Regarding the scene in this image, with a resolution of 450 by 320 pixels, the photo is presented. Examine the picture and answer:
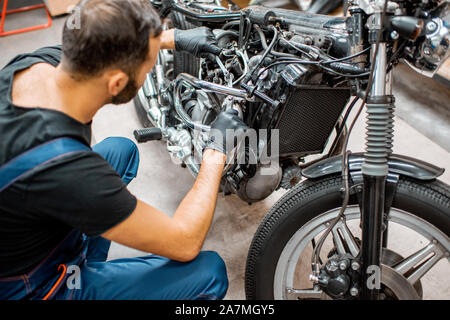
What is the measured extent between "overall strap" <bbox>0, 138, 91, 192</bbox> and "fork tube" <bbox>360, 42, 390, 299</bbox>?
82 cm

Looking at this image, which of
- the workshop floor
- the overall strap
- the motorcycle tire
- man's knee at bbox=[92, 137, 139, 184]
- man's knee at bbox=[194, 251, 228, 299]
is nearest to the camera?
the overall strap

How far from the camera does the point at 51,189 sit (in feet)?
3.21

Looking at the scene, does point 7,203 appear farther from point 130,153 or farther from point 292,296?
point 292,296

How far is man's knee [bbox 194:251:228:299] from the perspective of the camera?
1.33 m

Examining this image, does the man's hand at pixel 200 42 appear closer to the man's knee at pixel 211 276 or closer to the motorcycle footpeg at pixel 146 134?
the motorcycle footpeg at pixel 146 134

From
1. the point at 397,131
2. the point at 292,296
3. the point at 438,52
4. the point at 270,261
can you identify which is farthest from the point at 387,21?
the point at 397,131

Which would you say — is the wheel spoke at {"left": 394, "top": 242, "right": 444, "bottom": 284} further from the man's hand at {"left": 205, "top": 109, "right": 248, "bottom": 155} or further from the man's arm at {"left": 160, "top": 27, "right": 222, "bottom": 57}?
the man's arm at {"left": 160, "top": 27, "right": 222, "bottom": 57}

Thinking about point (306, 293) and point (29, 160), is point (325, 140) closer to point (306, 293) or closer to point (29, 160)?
point (306, 293)

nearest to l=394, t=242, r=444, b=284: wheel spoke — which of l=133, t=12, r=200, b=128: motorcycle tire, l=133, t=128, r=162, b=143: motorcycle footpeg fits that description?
l=133, t=128, r=162, b=143: motorcycle footpeg

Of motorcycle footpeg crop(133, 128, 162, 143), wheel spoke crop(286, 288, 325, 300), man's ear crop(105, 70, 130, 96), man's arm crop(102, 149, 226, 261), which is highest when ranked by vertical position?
man's ear crop(105, 70, 130, 96)

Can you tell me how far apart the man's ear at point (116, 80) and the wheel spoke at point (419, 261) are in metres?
1.06

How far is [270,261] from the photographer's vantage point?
4.60 feet

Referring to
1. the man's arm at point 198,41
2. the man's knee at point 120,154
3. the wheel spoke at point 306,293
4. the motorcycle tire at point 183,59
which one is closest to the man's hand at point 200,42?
the man's arm at point 198,41

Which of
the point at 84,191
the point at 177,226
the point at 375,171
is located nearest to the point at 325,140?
the point at 375,171
